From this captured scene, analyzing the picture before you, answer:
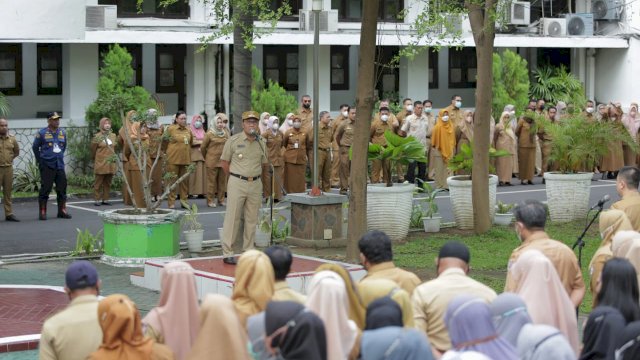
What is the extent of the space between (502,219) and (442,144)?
22.7 feet

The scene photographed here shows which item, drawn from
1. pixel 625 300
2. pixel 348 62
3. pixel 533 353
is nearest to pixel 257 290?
pixel 533 353

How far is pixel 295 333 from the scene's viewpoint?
22.6 ft

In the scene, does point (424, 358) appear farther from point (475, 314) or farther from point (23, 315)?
point (23, 315)

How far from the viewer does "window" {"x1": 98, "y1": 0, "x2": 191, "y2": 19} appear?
1178 inches

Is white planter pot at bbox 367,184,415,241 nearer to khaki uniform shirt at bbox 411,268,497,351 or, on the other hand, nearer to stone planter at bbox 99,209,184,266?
stone planter at bbox 99,209,184,266

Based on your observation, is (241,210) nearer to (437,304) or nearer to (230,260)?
(230,260)

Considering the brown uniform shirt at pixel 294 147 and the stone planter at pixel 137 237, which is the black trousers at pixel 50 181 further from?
the brown uniform shirt at pixel 294 147

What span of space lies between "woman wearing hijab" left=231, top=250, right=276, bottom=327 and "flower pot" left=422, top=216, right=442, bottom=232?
1230 cm

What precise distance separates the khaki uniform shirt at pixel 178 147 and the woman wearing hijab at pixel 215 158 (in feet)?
1.04

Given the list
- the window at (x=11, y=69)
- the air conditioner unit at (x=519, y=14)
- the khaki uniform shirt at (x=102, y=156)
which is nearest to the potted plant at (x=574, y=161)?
the khaki uniform shirt at (x=102, y=156)

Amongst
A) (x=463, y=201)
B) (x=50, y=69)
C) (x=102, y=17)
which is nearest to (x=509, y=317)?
(x=463, y=201)

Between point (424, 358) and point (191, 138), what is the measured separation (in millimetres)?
18294

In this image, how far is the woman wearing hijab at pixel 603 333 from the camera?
7723mm

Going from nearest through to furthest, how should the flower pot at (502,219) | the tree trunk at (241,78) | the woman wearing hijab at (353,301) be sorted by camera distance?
the woman wearing hijab at (353,301) → the tree trunk at (241,78) → the flower pot at (502,219)
